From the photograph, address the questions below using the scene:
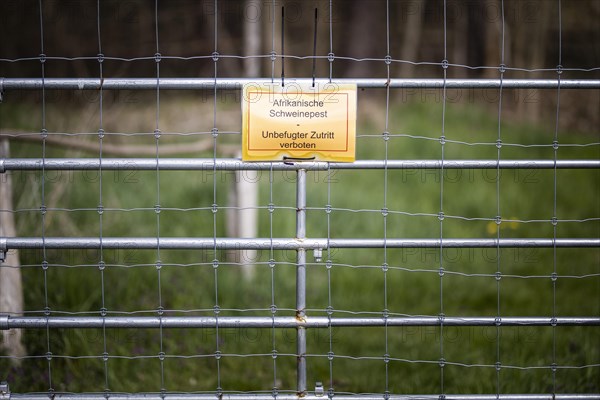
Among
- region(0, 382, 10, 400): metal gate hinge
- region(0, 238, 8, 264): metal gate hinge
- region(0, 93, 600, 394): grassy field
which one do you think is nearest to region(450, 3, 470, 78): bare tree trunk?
region(0, 93, 600, 394): grassy field

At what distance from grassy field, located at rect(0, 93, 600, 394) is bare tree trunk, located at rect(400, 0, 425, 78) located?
5.04 m

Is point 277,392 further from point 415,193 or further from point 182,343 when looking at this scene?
point 415,193

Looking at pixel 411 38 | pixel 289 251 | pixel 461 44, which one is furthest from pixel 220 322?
pixel 461 44

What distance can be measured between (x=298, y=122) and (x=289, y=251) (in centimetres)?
250

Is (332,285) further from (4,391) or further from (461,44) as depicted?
(461,44)

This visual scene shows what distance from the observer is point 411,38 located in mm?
13609

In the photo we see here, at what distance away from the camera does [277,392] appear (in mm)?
3104

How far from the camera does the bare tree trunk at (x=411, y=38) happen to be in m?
13.2

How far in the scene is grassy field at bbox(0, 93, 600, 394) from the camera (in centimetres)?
379

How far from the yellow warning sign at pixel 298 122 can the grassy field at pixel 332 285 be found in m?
0.18

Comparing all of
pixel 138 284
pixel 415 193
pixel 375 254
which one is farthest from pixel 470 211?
pixel 138 284

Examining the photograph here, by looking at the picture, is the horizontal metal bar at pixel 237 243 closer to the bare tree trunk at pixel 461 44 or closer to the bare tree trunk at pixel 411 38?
the bare tree trunk at pixel 411 38

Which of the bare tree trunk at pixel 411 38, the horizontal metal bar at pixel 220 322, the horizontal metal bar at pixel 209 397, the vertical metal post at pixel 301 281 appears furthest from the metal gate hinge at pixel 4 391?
the bare tree trunk at pixel 411 38

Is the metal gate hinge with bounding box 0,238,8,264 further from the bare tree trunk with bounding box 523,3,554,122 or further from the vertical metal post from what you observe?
the bare tree trunk with bounding box 523,3,554,122
